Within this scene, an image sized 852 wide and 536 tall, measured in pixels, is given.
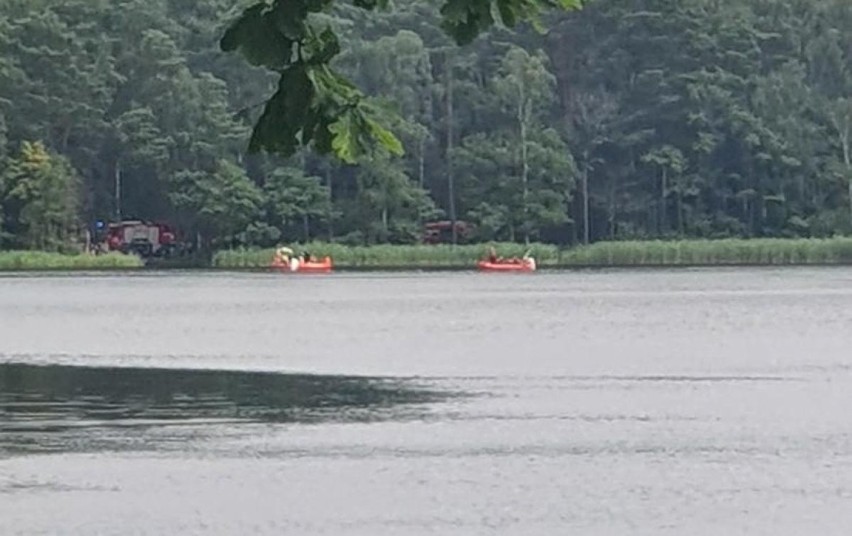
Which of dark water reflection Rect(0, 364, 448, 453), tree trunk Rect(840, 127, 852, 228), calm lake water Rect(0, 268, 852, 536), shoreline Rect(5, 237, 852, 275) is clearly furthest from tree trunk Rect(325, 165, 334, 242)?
dark water reflection Rect(0, 364, 448, 453)

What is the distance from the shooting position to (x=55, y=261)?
94625mm

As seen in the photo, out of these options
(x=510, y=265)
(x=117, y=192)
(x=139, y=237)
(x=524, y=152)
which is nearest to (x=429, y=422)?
(x=510, y=265)

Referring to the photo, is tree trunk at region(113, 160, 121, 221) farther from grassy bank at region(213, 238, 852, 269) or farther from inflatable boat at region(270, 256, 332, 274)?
inflatable boat at region(270, 256, 332, 274)

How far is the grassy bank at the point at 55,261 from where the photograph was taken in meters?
93.7

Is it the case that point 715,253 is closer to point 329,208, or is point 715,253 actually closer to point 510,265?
point 510,265

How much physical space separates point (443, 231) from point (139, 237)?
1324cm

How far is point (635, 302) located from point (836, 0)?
34572 mm

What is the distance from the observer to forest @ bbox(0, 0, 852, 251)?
3669 inches

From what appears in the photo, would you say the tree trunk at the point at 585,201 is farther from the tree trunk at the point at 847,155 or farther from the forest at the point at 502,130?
the tree trunk at the point at 847,155

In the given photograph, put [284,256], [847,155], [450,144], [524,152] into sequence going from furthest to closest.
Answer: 1. [450,144]
2. [524,152]
3. [847,155]
4. [284,256]

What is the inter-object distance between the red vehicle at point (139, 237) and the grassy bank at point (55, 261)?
3.58 ft

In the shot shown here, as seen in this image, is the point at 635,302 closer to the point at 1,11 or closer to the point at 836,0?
the point at 836,0

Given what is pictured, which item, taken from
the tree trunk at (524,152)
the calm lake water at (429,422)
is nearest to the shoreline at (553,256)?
the tree trunk at (524,152)

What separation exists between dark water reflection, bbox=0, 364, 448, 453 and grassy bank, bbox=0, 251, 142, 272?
54.5 m
